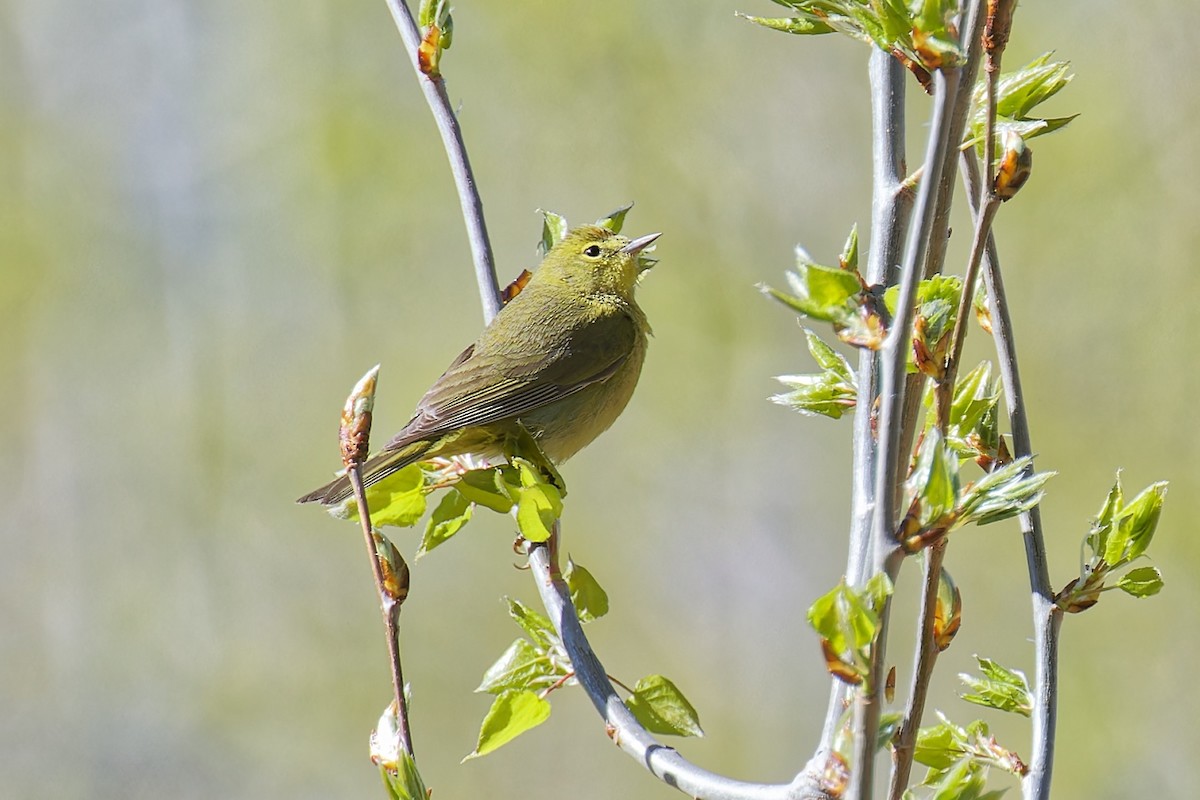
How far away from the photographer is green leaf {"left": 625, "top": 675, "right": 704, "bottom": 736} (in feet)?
5.67

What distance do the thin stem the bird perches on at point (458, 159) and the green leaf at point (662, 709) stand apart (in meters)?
0.71

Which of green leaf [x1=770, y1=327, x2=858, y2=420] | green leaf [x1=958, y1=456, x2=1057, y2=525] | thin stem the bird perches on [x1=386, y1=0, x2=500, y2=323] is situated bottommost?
green leaf [x1=958, y1=456, x2=1057, y2=525]

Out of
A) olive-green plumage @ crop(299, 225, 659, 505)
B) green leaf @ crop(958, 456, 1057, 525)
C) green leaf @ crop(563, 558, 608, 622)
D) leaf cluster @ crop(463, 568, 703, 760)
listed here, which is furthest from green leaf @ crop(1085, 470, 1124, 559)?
olive-green plumage @ crop(299, 225, 659, 505)

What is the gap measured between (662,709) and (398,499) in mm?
471

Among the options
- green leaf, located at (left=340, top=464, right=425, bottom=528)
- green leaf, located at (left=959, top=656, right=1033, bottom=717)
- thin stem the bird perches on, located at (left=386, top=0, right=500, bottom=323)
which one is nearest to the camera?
green leaf, located at (left=959, top=656, right=1033, bottom=717)

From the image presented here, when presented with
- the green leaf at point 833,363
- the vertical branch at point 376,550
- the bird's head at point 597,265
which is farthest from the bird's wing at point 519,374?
the vertical branch at point 376,550

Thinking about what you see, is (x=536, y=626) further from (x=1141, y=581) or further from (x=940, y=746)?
(x=1141, y=581)

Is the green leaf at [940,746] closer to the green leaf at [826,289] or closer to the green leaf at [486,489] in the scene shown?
the green leaf at [486,489]

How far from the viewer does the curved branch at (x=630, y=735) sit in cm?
123

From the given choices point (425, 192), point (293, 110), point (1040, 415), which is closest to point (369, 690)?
point (425, 192)

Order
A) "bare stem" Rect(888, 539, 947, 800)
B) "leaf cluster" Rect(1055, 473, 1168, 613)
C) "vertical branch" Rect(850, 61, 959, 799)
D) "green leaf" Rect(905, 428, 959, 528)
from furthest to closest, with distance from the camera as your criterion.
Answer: "leaf cluster" Rect(1055, 473, 1168, 613) < "bare stem" Rect(888, 539, 947, 800) < "green leaf" Rect(905, 428, 959, 528) < "vertical branch" Rect(850, 61, 959, 799)

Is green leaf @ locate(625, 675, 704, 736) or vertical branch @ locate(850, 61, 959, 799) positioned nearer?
vertical branch @ locate(850, 61, 959, 799)

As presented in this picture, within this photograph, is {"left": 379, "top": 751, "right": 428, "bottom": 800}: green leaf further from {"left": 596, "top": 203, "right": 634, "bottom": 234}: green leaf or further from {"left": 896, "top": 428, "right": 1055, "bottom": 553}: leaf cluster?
{"left": 596, "top": 203, "right": 634, "bottom": 234}: green leaf

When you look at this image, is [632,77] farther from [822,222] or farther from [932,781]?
[932,781]
